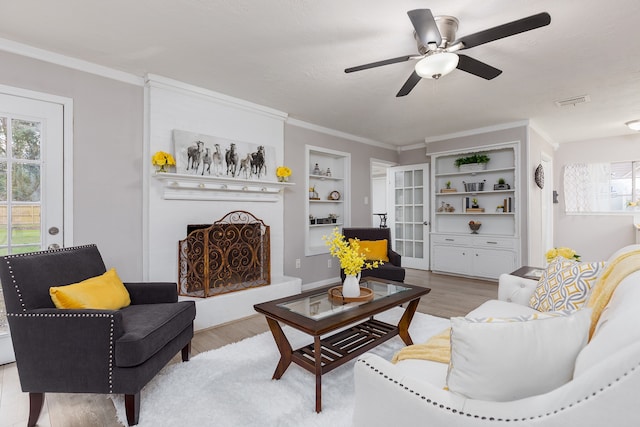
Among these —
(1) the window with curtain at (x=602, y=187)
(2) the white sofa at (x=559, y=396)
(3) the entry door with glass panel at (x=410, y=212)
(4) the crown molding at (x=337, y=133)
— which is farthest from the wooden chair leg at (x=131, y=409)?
(1) the window with curtain at (x=602, y=187)

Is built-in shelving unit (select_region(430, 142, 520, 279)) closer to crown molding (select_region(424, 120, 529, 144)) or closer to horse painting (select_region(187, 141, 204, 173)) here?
crown molding (select_region(424, 120, 529, 144))

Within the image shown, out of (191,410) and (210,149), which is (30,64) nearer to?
(210,149)

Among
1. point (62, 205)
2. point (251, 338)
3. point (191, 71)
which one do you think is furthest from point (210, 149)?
point (251, 338)

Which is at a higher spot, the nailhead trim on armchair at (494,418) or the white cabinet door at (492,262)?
the nailhead trim on armchair at (494,418)

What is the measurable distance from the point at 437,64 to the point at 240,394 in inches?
98.3

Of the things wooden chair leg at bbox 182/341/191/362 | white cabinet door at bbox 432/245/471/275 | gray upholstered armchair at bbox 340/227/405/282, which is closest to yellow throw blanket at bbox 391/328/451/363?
wooden chair leg at bbox 182/341/191/362

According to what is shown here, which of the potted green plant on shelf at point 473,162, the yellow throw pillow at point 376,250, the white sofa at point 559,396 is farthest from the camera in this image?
the potted green plant on shelf at point 473,162

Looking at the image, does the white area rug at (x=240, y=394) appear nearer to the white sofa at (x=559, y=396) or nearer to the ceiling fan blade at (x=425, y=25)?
the white sofa at (x=559, y=396)

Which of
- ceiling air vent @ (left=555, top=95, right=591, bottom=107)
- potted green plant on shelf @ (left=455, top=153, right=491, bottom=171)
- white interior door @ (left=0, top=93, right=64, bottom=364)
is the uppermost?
ceiling air vent @ (left=555, top=95, right=591, bottom=107)

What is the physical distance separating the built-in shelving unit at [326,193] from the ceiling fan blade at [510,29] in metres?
2.99

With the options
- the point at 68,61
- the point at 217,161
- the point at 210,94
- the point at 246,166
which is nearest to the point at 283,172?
the point at 246,166

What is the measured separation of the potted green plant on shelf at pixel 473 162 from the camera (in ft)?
17.0

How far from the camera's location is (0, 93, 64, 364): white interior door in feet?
8.00

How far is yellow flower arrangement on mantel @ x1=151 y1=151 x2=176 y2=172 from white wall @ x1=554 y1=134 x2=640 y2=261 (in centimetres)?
689
